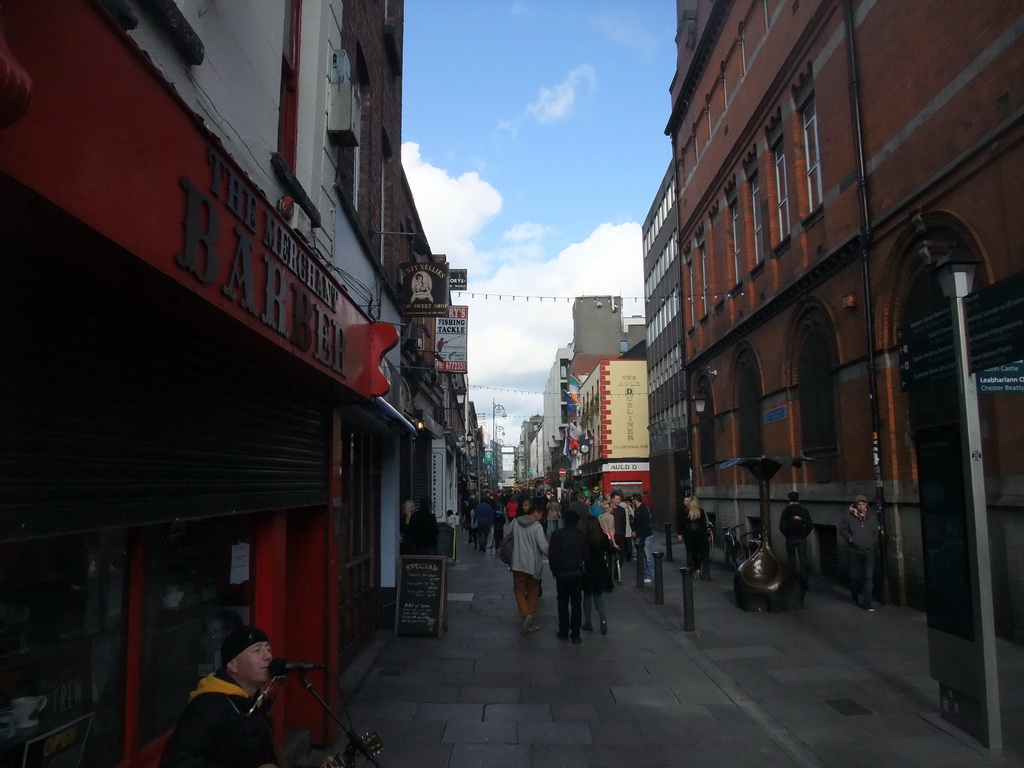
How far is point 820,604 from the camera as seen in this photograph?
13.3m

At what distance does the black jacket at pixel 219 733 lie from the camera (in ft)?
10.00

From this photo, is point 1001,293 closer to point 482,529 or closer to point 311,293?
point 311,293

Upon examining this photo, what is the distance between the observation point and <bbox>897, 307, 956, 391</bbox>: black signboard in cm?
675

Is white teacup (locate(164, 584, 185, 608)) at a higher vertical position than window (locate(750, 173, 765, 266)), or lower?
lower

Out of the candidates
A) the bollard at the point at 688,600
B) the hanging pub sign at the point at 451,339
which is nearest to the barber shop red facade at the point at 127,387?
the bollard at the point at 688,600

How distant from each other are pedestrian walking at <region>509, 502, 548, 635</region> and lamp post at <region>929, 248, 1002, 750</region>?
18.0ft

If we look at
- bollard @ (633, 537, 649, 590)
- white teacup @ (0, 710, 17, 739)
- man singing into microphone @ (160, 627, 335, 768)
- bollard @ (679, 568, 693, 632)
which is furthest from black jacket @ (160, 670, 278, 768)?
bollard @ (633, 537, 649, 590)

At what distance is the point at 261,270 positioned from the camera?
14.6ft

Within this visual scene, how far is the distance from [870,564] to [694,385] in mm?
15659

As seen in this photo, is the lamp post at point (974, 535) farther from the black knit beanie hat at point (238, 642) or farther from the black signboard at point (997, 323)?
the black knit beanie hat at point (238, 642)

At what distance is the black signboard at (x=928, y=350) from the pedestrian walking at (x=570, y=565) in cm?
465

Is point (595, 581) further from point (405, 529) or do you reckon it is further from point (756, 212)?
point (756, 212)

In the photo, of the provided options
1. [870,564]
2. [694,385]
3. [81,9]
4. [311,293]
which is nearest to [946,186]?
[870,564]

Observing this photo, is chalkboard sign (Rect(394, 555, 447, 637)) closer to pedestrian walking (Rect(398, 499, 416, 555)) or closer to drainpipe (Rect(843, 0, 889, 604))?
pedestrian walking (Rect(398, 499, 416, 555))
